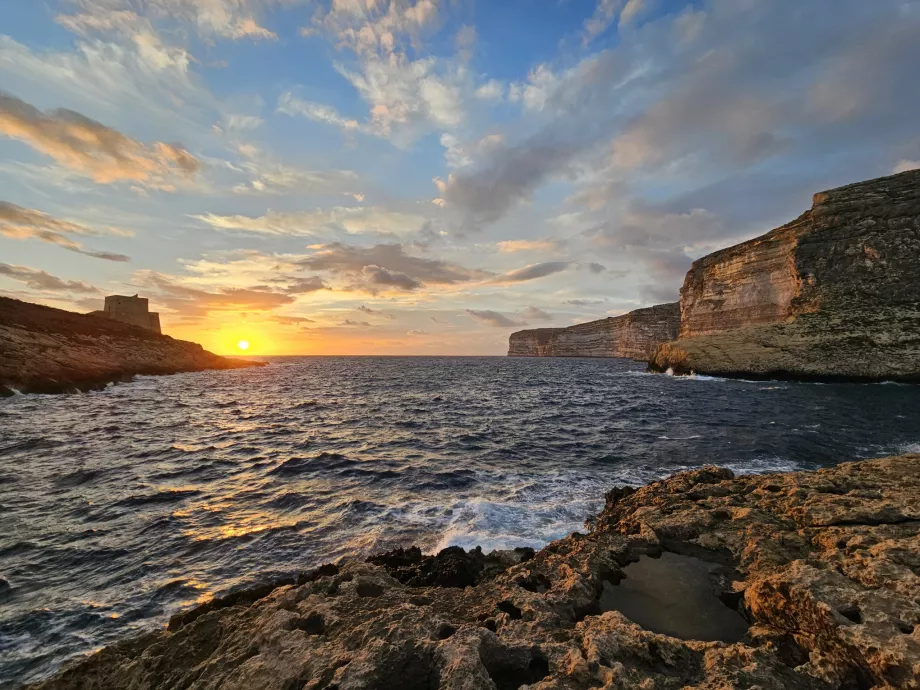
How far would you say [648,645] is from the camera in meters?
5.25

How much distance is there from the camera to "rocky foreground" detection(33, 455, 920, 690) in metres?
4.73

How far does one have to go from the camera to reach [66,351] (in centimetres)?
5328

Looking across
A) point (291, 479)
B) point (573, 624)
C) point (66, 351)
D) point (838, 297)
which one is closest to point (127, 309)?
point (66, 351)

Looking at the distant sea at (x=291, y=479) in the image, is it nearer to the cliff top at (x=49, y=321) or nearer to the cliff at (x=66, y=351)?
the cliff at (x=66, y=351)

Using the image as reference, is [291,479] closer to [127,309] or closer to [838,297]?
[838,297]

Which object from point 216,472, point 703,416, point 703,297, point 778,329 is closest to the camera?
point 216,472

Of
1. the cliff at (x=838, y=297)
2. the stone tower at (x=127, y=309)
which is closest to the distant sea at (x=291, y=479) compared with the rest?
the cliff at (x=838, y=297)

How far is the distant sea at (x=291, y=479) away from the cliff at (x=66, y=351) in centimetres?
994

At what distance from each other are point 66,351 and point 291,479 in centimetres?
6050

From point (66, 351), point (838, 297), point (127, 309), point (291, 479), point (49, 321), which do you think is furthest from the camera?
point (127, 309)

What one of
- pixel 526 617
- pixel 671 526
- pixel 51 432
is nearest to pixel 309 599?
pixel 526 617

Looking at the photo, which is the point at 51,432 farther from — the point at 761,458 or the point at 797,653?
the point at 761,458

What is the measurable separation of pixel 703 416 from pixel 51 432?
46.0 m

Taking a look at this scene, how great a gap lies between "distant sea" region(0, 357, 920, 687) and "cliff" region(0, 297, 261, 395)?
32.6ft
